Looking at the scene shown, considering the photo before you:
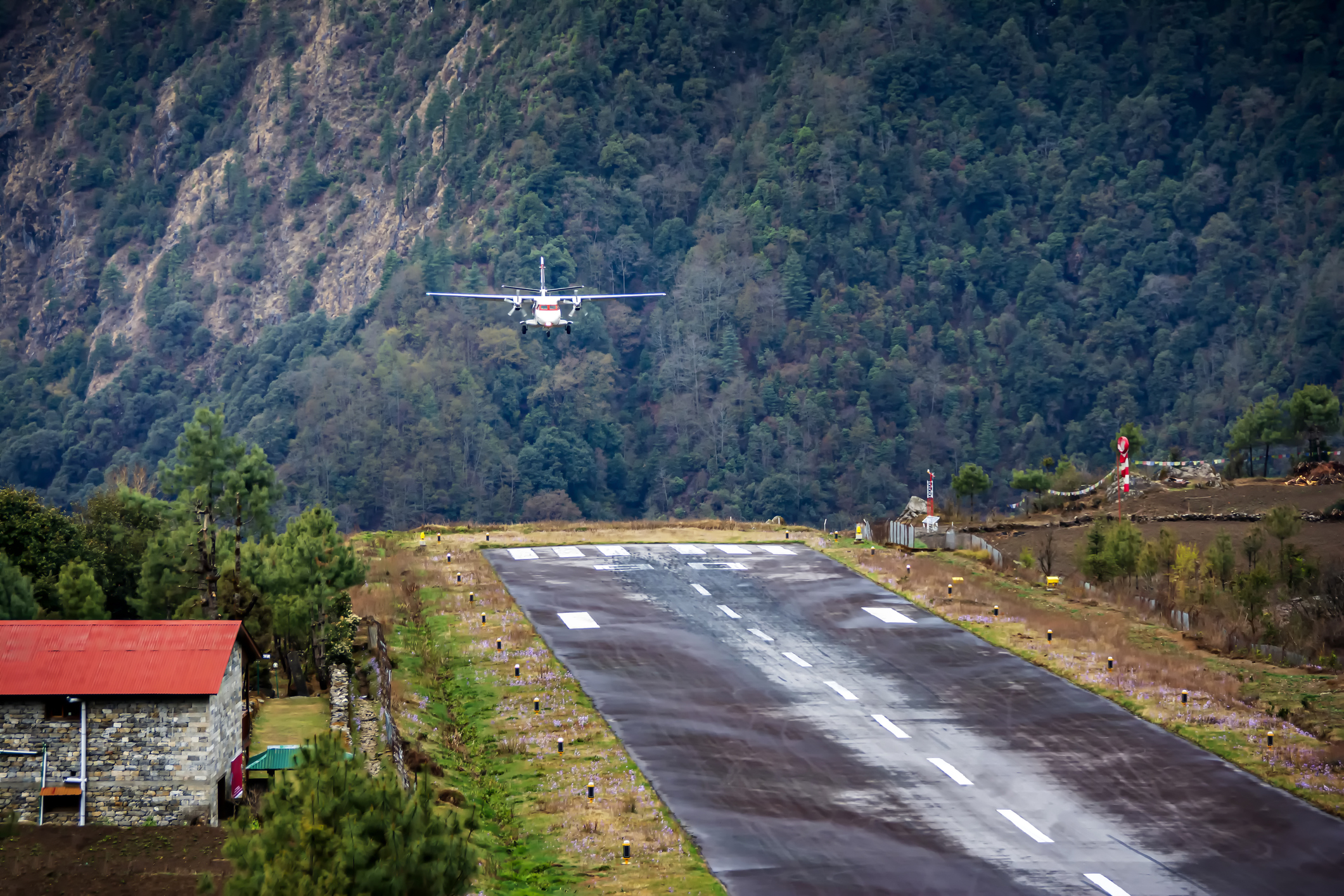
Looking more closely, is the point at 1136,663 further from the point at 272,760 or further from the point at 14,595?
the point at 14,595

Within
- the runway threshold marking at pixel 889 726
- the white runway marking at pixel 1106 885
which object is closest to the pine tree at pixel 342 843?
the white runway marking at pixel 1106 885

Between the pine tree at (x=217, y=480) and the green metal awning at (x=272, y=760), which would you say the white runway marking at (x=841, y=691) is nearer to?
the green metal awning at (x=272, y=760)

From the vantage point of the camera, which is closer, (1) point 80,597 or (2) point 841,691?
(2) point 841,691

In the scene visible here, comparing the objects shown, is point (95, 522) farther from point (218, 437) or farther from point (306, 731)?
point (306, 731)

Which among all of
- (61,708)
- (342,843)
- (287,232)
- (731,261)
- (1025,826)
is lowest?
(1025,826)

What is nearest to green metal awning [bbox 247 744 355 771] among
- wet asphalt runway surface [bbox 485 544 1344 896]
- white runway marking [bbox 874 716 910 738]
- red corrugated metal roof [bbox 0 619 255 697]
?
red corrugated metal roof [bbox 0 619 255 697]

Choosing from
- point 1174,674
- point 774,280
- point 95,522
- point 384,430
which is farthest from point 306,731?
point 774,280

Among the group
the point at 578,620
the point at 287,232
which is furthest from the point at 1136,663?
the point at 287,232
